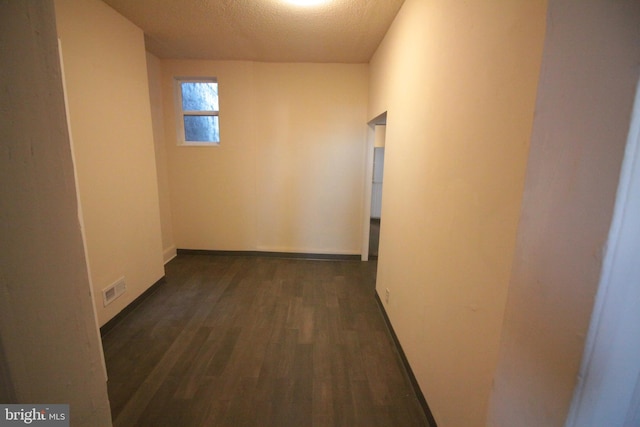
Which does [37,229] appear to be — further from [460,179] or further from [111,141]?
[111,141]

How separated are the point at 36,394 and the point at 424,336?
1605 millimetres

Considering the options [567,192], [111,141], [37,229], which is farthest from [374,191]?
[37,229]

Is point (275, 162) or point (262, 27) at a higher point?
point (262, 27)

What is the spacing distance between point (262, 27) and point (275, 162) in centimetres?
160

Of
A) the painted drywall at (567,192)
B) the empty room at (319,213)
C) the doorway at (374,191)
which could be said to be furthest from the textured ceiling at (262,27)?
the painted drywall at (567,192)

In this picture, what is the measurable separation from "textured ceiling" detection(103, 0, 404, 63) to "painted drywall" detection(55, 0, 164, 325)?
33 centimetres

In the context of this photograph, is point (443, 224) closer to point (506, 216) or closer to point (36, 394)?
point (506, 216)

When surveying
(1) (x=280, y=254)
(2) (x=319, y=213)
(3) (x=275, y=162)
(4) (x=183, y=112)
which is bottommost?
(1) (x=280, y=254)

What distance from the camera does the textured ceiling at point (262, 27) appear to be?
2.06 m

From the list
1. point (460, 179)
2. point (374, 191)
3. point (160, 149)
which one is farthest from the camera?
point (374, 191)

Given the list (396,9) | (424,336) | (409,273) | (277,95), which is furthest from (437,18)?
(277,95)

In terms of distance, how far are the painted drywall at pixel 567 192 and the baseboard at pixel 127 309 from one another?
278 cm

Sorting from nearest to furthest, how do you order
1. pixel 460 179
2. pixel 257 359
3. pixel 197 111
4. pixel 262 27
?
pixel 460 179, pixel 257 359, pixel 262 27, pixel 197 111

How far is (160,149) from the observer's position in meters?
3.47
